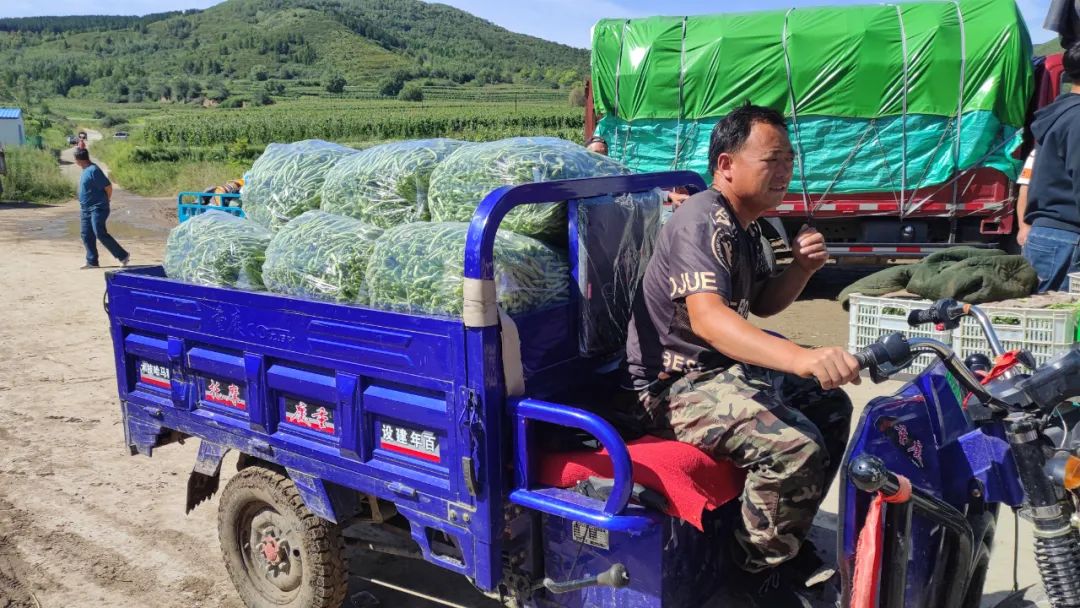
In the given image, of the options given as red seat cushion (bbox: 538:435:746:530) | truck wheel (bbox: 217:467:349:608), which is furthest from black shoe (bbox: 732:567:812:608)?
truck wheel (bbox: 217:467:349:608)

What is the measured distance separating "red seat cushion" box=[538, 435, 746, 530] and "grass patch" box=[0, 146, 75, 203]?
896 inches

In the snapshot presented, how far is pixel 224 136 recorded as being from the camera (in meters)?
50.3

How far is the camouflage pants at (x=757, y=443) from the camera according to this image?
7.36 ft

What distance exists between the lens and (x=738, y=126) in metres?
2.44

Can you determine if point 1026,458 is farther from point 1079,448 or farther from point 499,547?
point 499,547

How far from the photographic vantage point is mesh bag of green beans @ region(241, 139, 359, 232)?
3510mm

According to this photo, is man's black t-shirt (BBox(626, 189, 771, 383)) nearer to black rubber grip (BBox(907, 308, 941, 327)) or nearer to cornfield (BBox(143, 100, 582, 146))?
black rubber grip (BBox(907, 308, 941, 327))

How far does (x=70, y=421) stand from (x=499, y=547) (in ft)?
13.8

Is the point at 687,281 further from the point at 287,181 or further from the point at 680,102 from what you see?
the point at 680,102

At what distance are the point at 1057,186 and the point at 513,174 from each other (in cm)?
265

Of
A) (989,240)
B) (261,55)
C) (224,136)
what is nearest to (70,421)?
(989,240)

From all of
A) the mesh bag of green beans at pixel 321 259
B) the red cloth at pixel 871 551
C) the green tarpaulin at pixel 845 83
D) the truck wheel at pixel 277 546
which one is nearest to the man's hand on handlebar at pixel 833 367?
the red cloth at pixel 871 551

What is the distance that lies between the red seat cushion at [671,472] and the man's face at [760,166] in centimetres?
78

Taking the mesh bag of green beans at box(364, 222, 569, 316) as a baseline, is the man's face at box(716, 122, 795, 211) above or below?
above
